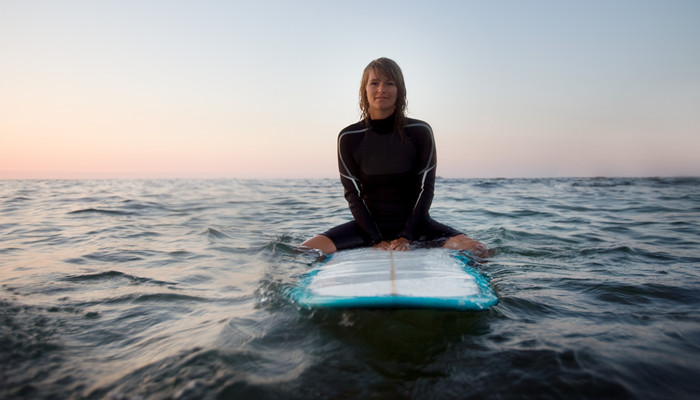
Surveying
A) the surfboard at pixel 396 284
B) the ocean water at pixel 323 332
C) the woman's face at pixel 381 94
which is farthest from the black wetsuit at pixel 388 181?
the surfboard at pixel 396 284

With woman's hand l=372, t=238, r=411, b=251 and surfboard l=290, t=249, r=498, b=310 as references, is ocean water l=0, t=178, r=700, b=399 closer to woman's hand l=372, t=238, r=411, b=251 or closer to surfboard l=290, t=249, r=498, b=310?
surfboard l=290, t=249, r=498, b=310

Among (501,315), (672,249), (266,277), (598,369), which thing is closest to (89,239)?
(266,277)

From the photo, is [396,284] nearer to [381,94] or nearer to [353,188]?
[353,188]

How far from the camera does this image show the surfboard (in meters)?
2.21

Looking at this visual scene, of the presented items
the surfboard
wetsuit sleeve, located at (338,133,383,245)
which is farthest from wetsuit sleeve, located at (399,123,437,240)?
the surfboard

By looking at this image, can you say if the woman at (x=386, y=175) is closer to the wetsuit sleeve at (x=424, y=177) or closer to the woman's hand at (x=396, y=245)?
the wetsuit sleeve at (x=424, y=177)

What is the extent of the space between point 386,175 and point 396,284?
191 cm

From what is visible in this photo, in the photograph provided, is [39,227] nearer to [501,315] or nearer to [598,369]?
[501,315]

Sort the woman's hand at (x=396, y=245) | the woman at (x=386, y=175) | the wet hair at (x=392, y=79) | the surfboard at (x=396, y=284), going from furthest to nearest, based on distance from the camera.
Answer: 1. the woman at (x=386, y=175)
2. the wet hair at (x=392, y=79)
3. the woman's hand at (x=396, y=245)
4. the surfboard at (x=396, y=284)

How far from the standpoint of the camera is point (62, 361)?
6.19ft

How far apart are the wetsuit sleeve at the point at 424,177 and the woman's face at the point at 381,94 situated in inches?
17.1

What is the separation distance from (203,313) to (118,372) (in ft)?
2.55

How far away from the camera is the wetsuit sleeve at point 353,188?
410 cm

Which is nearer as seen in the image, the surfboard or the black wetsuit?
the surfboard
